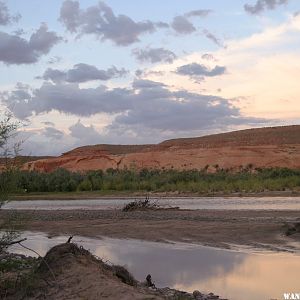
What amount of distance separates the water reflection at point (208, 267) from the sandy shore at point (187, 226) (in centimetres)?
128

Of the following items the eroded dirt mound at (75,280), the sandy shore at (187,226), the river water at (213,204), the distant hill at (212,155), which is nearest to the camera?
the eroded dirt mound at (75,280)

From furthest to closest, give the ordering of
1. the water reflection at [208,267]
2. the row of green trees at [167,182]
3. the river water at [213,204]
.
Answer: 1. the row of green trees at [167,182]
2. the river water at [213,204]
3. the water reflection at [208,267]

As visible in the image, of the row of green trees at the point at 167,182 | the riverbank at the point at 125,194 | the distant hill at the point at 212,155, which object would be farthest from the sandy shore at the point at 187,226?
the distant hill at the point at 212,155

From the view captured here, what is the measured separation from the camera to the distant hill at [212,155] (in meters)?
77.2

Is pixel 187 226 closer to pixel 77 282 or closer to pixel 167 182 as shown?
pixel 77 282

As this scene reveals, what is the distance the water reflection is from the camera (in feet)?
42.8

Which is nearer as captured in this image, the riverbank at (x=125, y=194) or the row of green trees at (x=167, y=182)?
the riverbank at (x=125, y=194)

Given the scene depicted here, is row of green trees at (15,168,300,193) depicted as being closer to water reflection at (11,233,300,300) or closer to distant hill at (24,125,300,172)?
distant hill at (24,125,300,172)

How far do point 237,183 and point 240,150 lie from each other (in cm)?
2927

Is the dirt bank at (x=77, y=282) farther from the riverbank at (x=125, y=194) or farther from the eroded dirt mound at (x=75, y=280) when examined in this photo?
the riverbank at (x=125, y=194)

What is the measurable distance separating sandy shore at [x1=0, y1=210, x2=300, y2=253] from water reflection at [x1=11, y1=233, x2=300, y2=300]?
1.28 m

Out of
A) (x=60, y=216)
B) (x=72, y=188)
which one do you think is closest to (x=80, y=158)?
(x=72, y=188)

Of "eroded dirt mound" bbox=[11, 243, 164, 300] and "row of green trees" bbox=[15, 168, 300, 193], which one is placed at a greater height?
"row of green trees" bbox=[15, 168, 300, 193]

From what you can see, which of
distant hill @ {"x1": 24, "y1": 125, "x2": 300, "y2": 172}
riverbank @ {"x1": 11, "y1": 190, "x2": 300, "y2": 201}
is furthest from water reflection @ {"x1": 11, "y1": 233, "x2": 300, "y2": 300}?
distant hill @ {"x1": 24, "y1": 125, "x2": 300, "y2": 172}
